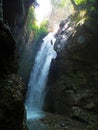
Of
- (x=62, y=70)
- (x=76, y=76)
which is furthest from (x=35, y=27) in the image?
(x=76, y=76)

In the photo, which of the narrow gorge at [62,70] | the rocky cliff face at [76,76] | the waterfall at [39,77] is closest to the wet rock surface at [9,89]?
the narrow gorge at [62,70]

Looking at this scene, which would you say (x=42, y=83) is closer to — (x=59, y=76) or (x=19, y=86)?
(x=59, y=76)

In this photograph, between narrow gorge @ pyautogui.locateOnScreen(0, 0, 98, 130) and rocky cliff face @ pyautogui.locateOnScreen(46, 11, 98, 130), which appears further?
rocky cliff face @ pyautogui.locateOnScreen(46, 11, 98, 130)

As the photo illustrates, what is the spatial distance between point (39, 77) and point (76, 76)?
6.67 meters

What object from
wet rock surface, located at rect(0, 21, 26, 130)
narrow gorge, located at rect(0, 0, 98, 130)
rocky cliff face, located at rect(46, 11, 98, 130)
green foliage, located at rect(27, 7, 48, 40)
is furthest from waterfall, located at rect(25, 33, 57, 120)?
wet rock surface, located at rect(0, 21, 26, 130)

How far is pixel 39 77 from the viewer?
28781 millimetres

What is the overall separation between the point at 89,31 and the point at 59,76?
18.5 feet

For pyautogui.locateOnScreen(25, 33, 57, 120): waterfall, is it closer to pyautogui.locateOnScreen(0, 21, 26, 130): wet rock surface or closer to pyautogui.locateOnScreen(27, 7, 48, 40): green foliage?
pyautogui.locateOnScreen(27, 7, 48, 40): green foliage

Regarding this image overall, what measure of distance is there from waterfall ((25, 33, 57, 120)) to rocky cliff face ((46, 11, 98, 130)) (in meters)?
1.37

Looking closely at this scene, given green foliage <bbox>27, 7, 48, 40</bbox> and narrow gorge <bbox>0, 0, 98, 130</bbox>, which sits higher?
green foliage <bbox>27, 7, 48, 40</bbox>

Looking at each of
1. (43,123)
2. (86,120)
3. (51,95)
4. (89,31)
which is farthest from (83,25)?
(43,123)

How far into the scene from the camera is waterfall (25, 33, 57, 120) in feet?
85.8

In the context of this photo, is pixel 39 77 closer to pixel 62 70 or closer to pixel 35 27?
pixel 62 70

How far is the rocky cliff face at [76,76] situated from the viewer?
2175cm
